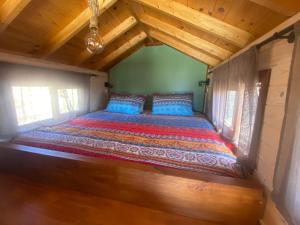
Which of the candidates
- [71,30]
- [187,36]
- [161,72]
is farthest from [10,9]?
[161,72]

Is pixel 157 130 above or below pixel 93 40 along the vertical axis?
below

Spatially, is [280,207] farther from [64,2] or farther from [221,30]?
[64,2]

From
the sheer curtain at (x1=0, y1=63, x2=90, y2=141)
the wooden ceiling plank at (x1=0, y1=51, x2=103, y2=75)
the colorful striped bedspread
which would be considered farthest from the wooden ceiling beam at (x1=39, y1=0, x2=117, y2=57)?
the colorful striped bedspread

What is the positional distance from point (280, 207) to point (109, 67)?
137 inches

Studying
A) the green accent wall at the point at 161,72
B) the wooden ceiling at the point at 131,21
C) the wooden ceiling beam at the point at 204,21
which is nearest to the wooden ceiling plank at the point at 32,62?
the wooden ceiling at the point at 131,21

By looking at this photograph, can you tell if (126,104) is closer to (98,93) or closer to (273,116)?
(98,93)

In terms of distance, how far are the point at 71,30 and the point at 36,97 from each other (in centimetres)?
109

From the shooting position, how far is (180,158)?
1329 mm

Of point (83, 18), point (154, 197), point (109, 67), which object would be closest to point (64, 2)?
point (83, 18)

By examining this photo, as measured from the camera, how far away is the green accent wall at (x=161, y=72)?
10.8 feet

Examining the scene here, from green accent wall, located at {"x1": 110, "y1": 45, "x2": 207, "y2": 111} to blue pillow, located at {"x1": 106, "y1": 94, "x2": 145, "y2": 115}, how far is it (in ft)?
1.71

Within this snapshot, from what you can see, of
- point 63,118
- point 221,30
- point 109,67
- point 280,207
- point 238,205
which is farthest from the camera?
point 109,67

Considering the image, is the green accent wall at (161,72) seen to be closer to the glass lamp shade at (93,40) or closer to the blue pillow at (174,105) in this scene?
the blue pillow at (174,105)

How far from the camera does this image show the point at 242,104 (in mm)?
1567
